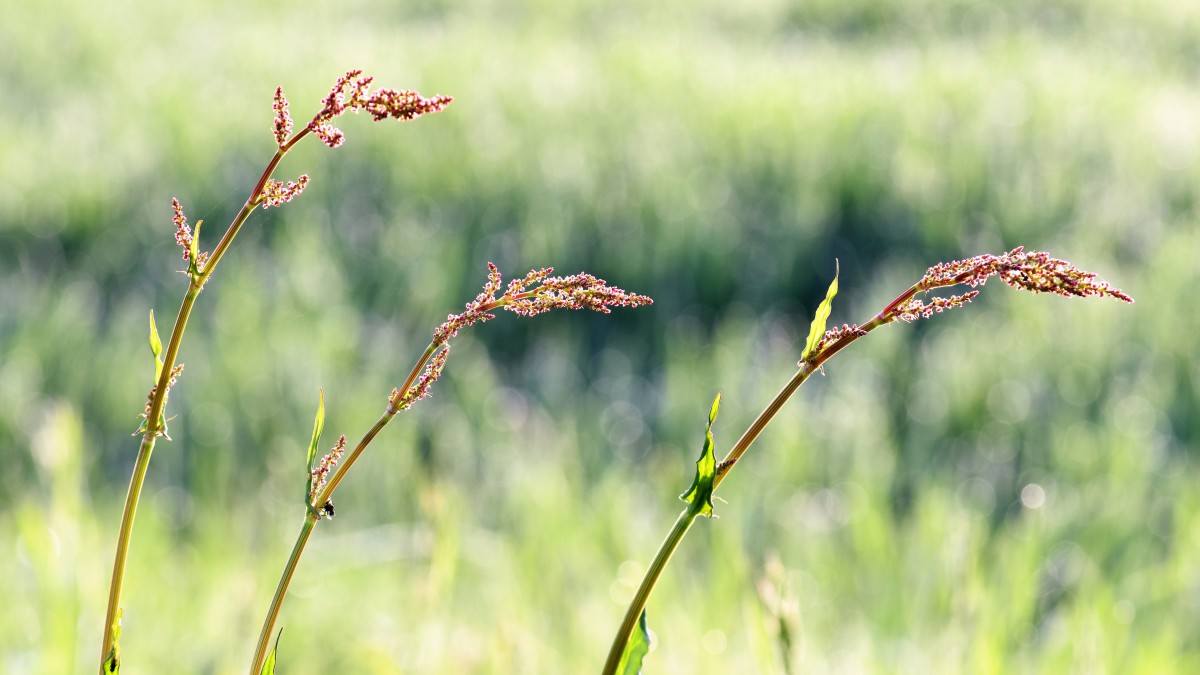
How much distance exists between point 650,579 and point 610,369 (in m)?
3.06

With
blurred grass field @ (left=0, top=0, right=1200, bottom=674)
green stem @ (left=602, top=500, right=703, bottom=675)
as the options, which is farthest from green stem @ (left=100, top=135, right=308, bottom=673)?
blurred grass field @ (left=0, top=0, right=1200, bottom=674)

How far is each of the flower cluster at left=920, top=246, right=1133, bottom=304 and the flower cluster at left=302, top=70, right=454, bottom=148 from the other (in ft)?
0.57

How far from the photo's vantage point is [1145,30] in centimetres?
845

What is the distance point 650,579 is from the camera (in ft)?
1.29

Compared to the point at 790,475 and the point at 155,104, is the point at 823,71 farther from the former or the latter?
the point at 790,475

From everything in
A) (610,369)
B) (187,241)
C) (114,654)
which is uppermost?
(610,369)

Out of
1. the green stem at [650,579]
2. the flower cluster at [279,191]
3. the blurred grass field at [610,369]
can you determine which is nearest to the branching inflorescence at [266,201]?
the flower cluster at [279,191]

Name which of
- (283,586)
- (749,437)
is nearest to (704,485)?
(749,437)

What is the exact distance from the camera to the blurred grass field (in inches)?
63.3

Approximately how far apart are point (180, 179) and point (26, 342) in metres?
1.41

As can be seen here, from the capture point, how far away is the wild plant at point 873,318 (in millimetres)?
367

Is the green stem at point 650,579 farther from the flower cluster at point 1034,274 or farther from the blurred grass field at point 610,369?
the blurred grass field at point 610,369

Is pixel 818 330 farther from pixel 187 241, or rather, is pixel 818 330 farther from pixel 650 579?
pixel 187 241

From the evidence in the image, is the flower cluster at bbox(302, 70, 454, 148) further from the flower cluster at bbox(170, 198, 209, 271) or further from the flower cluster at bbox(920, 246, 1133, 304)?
the flower cluster at bbox(920, 246, 1133, 304)
